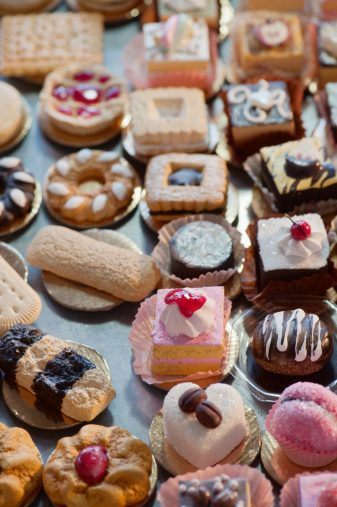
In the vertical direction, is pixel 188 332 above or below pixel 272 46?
below

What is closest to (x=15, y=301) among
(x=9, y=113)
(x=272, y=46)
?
(x=9, y=113)

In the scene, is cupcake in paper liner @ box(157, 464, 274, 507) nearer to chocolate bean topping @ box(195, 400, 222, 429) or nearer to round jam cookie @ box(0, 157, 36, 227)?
chocolate bean topping @ box(195, 400, 222, 429)

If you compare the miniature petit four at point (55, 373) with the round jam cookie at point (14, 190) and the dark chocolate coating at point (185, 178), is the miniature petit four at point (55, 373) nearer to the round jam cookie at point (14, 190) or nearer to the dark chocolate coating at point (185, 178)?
the round jam cookie at point (14, 190)

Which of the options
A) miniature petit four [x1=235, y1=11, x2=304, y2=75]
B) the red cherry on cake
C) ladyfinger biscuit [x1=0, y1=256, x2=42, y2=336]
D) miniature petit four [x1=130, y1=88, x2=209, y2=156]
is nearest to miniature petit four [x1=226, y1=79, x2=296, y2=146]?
miniature petit four [x1=130, y1=88, x2=209, y2=156]

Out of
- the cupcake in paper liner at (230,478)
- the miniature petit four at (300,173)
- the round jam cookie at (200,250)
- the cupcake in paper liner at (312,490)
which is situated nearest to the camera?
the cupcake in paper liner at (312,490)

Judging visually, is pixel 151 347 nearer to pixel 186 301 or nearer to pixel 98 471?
pixel 186 301

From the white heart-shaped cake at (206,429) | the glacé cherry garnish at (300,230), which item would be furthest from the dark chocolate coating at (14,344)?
the glacé cherry garnish at (300,230)
